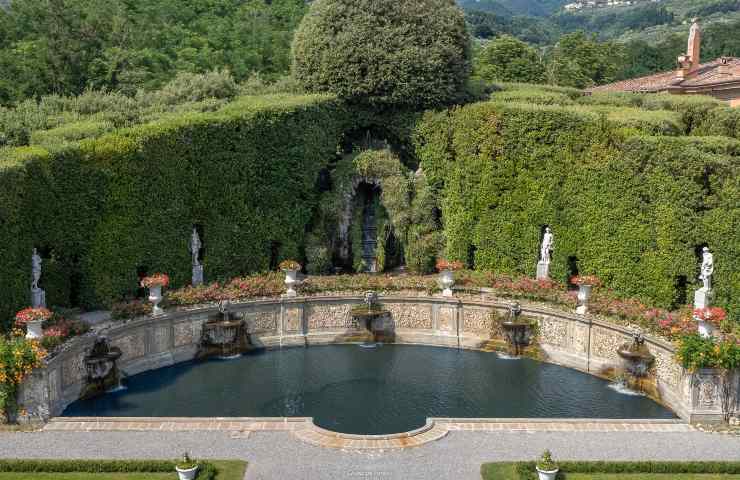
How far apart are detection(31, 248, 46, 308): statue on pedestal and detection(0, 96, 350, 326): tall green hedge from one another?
1.41 ft

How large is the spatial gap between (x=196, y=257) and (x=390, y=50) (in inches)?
474

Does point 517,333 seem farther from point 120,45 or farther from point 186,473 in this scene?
point 120,45

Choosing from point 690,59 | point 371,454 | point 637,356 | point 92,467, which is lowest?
point 371,454

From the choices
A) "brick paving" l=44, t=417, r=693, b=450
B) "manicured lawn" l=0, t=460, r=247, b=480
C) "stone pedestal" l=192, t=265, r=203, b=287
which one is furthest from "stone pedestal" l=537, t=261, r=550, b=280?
"manicured lawn" l=0, t=460, r=247, b=480

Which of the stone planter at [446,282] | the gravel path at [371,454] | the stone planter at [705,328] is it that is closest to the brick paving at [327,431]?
the gravel path at [371,454]

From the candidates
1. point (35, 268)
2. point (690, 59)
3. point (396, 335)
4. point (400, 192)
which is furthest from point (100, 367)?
point (690, 59)

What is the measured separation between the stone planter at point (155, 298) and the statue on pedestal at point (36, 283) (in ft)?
10.6

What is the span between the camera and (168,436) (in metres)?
19.0

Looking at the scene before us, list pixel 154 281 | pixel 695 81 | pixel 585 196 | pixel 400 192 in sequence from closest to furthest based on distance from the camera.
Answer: pixel 154 281 < pixel 585 196 < pixel 400 192 < pixel 695 81

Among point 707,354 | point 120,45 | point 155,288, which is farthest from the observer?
point 120,45

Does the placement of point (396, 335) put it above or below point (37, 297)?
below

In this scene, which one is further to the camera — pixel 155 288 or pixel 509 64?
pixel 509 64

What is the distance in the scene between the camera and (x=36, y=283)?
24547 mm

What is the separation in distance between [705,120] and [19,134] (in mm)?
26836
